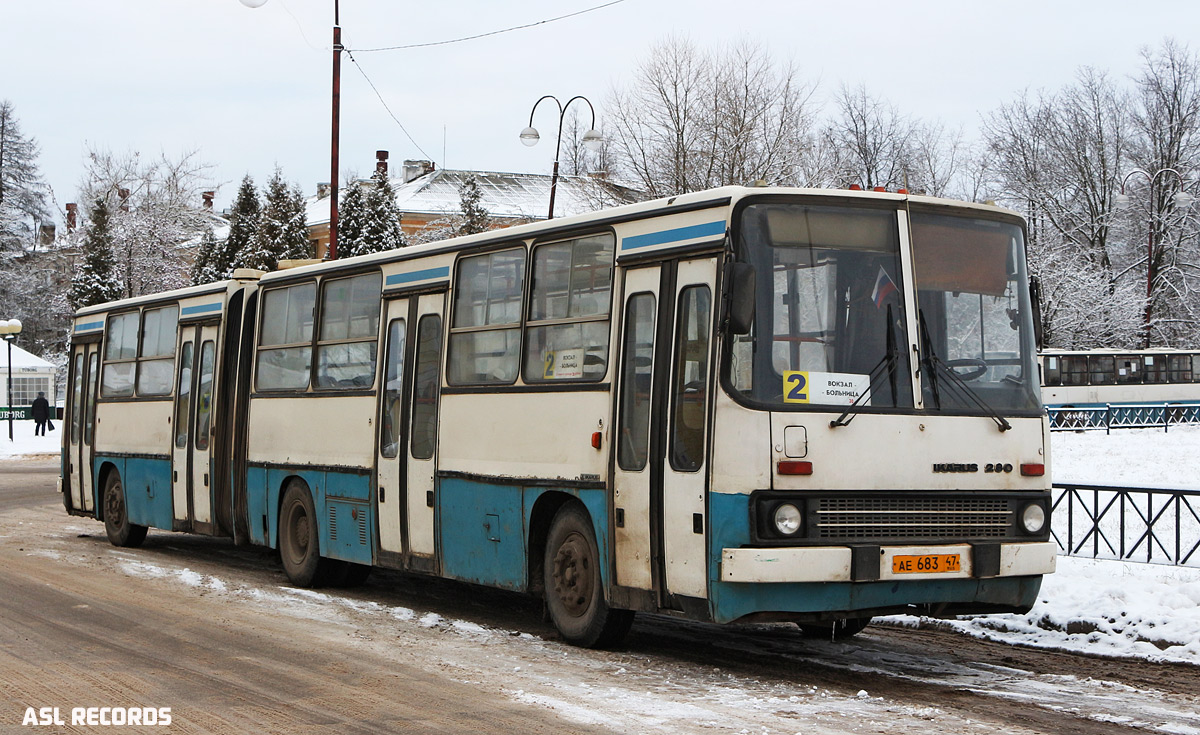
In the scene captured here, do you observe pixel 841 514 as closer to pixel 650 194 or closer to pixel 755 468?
pixel 755 468

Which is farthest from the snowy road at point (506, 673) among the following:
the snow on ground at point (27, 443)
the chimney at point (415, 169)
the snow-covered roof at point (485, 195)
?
the chimney at point (415, 169)

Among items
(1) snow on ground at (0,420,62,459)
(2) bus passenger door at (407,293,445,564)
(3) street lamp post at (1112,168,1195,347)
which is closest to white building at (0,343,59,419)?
(1) snow on ground at (0,420,62,459)

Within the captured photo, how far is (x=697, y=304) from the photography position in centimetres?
929

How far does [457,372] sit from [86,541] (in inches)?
369

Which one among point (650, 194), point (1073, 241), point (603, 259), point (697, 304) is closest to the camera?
point (697, 304)

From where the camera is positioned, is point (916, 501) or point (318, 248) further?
point (318, 248)

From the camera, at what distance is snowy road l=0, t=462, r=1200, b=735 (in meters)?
7.59

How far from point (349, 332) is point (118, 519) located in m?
6.44

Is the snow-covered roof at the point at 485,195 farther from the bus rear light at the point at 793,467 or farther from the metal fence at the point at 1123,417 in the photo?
the bus rear light at the point at 793,467

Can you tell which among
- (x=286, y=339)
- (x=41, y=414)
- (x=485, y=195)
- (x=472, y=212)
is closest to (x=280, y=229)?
(x=472, y=212)

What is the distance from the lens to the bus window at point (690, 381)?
9.03 meters

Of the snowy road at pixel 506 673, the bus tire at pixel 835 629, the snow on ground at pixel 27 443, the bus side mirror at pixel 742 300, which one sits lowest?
the snowy road at pixel 506 673

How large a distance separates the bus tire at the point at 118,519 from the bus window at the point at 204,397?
2473 millimetres

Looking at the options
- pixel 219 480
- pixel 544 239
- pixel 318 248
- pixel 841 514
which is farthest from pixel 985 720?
pixel 318 248
